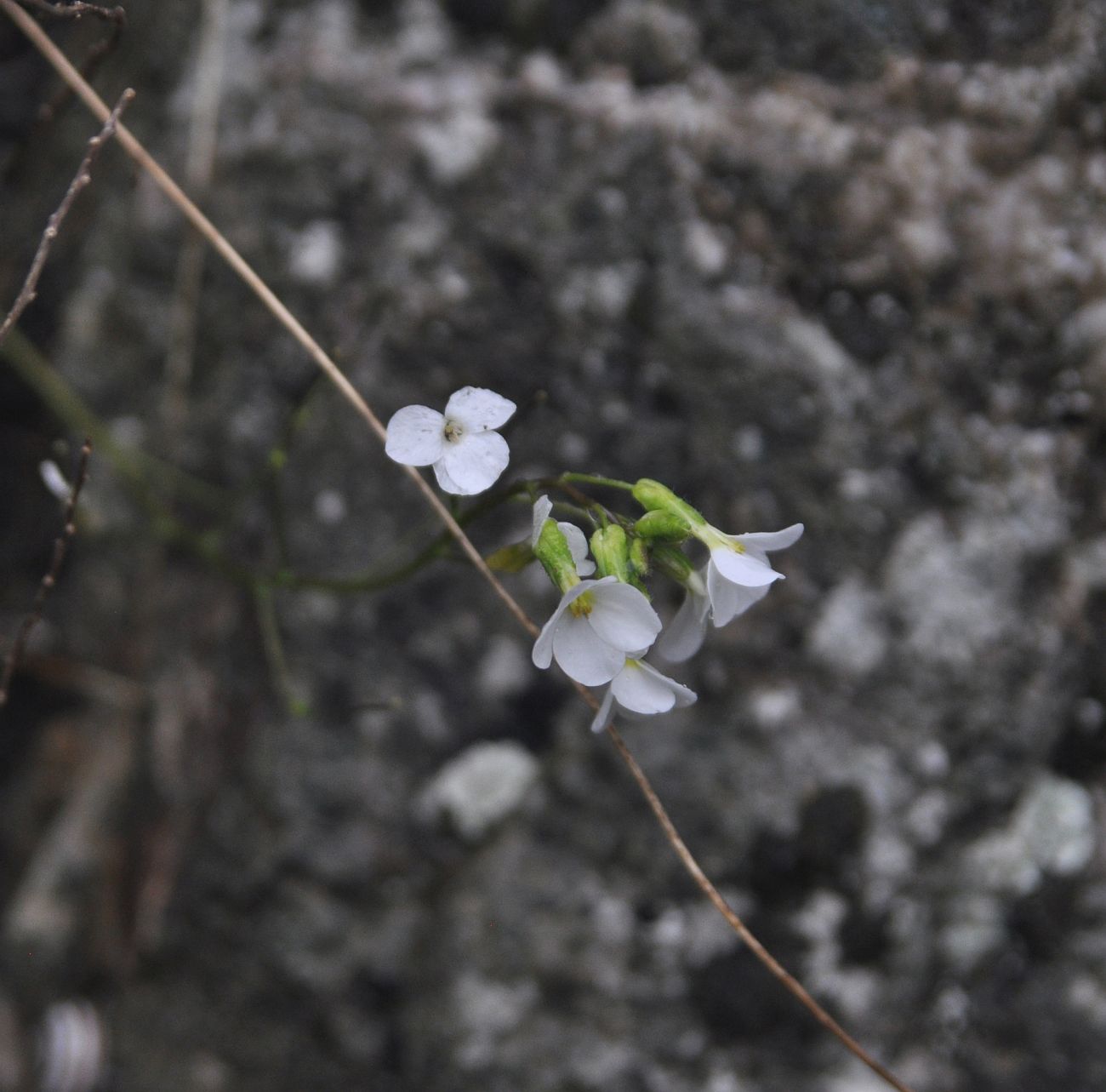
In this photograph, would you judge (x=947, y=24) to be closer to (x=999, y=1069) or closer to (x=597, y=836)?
(x=597, y=836)

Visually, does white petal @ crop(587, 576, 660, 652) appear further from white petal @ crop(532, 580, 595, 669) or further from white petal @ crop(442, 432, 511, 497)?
white petal @ crop(442, 432, 511, 497)

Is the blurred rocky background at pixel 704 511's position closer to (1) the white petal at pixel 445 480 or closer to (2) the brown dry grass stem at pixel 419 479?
(2) the brown dry grass stem at pixel 419 479

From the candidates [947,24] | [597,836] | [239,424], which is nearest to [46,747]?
[239,424]

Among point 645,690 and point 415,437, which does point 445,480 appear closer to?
point 415,437

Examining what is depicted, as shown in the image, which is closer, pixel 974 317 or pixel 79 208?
pixel 974 317

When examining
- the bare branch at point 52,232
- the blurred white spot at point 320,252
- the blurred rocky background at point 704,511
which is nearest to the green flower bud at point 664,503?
the blurred rocky background at point 704,511

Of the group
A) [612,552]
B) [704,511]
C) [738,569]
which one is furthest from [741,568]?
[704,511]

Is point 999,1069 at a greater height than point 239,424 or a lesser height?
lesser
